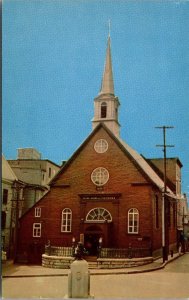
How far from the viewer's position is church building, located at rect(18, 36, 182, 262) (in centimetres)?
2064

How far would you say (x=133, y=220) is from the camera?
827 inches

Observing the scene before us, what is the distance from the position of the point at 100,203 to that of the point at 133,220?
193 cm

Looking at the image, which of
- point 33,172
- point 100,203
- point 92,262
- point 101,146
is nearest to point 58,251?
point 92,262

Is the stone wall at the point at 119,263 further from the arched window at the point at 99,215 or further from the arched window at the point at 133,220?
the arched window at the point at 99,215

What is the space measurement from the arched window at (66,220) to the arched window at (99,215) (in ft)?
3.37

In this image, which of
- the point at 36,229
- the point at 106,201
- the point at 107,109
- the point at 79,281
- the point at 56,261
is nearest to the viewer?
the point at 79,281

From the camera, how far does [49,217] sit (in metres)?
20.6

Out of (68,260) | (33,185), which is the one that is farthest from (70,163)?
(68,260)

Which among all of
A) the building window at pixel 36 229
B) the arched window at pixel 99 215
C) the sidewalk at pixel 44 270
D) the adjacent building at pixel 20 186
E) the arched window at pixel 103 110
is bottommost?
the sidewalk at pixel 44 270

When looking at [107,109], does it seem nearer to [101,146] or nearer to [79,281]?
[101,146]

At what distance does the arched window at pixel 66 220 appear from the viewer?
21.0 m

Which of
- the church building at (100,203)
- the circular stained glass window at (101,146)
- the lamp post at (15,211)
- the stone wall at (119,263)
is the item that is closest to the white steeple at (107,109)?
the church building at (100,203)

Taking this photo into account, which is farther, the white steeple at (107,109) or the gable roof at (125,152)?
the white steeple at (107,109)

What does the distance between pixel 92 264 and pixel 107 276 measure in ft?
5.69
